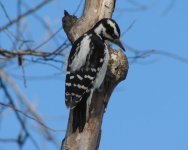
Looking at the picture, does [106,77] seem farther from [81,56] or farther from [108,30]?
[108,30]

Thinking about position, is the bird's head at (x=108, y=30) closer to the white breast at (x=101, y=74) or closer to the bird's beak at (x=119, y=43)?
the bird's beak at (x=119, y=43)

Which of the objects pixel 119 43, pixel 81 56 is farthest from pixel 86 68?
pixel 119 43

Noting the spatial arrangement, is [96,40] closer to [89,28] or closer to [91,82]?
[89,28]

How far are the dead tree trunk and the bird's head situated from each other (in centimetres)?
7

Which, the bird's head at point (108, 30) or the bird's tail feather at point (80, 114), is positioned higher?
the bird's head at point (108, 30)

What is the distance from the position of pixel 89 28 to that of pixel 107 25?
0.17m

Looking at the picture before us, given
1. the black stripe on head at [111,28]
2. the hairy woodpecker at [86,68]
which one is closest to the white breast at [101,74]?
the hairy woodpecker at [86,68]

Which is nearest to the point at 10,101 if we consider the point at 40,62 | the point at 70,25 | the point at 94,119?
the point at 40,62

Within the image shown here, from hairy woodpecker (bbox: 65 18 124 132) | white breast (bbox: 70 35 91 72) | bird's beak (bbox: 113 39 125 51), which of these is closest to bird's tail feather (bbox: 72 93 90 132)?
hairy woodpecker (bbox: 65 18 124 132)

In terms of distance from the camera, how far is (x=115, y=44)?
4465 mm

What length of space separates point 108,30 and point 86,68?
18.3 inches

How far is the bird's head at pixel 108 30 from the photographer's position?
168 inches

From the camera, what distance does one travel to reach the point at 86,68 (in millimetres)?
4137

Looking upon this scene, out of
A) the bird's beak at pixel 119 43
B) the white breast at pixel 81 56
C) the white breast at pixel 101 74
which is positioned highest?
the bird's beak at pixel 119 43
